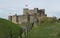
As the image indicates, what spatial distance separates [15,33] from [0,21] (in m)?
1.81

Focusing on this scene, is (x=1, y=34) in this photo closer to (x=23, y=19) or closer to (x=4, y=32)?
(x=4, y=32)

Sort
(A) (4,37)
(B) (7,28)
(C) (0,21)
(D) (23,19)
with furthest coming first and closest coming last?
(D) (23,19)
(C) (0,21)
(B) (7,28)
(A) (4,37)

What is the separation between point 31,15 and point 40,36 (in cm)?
3296

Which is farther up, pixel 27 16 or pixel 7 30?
pixel 7 30

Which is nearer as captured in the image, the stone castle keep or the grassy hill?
the grassy hill

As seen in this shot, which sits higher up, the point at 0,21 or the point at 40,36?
the point at 0,21

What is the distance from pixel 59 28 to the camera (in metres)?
25.5

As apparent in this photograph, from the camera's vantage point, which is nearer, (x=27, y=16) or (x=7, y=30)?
(x=7, y=30)

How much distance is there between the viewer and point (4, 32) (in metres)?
17.8

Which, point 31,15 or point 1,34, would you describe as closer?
point 1,34

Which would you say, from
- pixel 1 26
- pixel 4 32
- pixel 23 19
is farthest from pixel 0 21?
pixel 23 19

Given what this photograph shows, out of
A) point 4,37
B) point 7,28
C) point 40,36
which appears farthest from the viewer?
point 40,36

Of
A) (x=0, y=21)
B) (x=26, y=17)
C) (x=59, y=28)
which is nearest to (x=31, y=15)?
(x=26, y=17)

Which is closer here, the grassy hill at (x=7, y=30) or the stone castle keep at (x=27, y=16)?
the grassy hill at (x=7, y=30)
